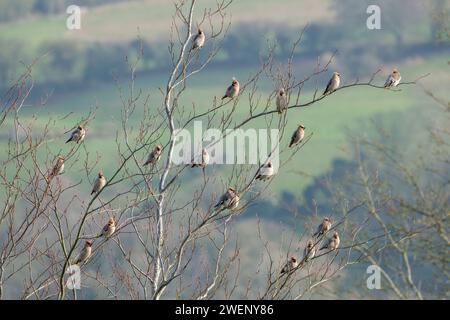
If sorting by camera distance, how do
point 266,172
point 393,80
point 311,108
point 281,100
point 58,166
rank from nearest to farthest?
point 58,166, point 281,100, point 266,172, point 393,80, point 311,108

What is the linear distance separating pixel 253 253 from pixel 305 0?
23.1 m

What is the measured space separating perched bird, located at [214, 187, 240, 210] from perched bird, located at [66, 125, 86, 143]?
2064mm

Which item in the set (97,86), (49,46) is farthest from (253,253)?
(49,46)

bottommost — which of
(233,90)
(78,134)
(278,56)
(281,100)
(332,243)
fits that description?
(332,243)

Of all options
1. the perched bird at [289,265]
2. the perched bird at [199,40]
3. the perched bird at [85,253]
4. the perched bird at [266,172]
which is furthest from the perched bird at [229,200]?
the perched bird at [199,40]

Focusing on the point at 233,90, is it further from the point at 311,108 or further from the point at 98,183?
the point at 311,108

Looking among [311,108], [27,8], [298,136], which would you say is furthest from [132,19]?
[298,136]

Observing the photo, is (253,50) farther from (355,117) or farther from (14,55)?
(14,55)

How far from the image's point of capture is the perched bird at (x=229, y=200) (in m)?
11.3

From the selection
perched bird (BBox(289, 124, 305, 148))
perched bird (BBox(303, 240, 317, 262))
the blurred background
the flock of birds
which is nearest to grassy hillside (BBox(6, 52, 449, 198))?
the blurred background

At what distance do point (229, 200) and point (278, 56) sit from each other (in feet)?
120

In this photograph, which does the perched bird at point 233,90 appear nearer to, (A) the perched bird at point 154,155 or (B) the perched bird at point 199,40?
(B) the perched bird at point 199,40

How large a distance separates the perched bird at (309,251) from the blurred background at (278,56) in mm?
31011

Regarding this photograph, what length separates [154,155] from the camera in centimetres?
1233
